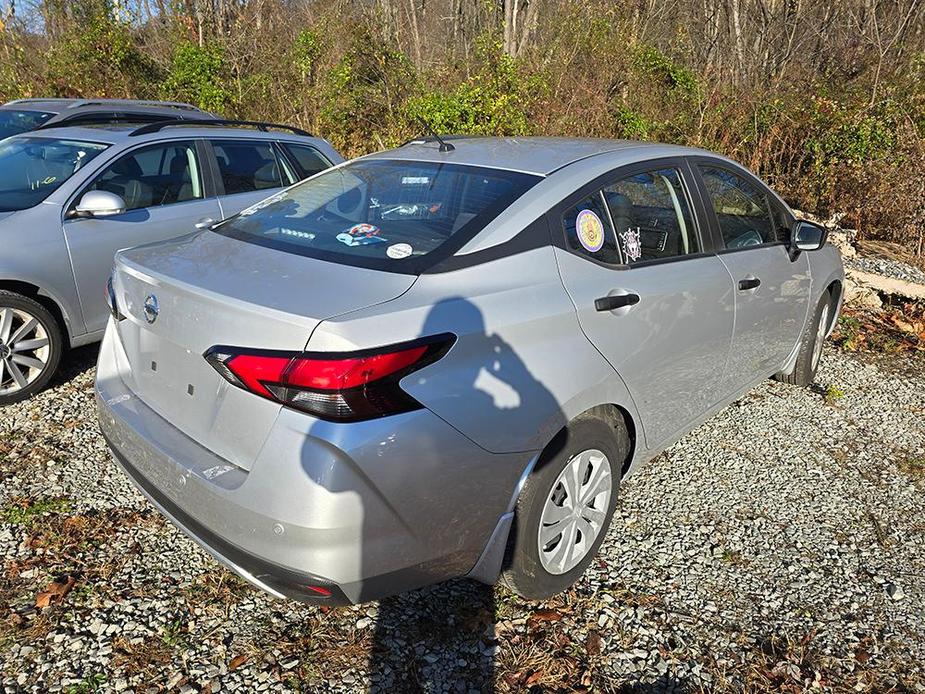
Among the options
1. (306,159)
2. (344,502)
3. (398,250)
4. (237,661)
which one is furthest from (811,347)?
(306,159)

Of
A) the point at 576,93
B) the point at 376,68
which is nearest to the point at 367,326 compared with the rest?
the point at 576,93

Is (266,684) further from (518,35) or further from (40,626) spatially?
(518,35)

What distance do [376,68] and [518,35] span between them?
3318 mm

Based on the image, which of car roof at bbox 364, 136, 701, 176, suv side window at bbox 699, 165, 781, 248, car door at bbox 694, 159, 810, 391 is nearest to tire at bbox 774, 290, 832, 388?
car door at bbox 694, 159, 810, 391

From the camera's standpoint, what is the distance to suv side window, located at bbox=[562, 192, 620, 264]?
2.60 m

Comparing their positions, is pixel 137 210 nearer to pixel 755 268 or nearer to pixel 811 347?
pixel 755 268

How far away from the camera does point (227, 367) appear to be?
202 cm

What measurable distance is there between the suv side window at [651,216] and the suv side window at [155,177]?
3.39 meters

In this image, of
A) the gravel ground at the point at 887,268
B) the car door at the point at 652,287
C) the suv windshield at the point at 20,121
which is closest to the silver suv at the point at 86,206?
the car door at the point at 652,287

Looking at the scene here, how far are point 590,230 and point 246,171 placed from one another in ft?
11.9

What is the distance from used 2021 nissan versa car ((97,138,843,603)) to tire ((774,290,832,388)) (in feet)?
5.16

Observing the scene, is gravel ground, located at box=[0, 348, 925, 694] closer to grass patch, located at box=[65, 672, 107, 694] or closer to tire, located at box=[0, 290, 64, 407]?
grass patch, located at box=[65, 672, 107, 694]

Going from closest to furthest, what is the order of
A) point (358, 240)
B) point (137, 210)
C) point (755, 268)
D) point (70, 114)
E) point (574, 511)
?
point (358, 240) → point (574, 511) → point (755, 268) → point (137, 210) → point (70, 114)

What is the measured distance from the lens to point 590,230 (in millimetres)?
2691
